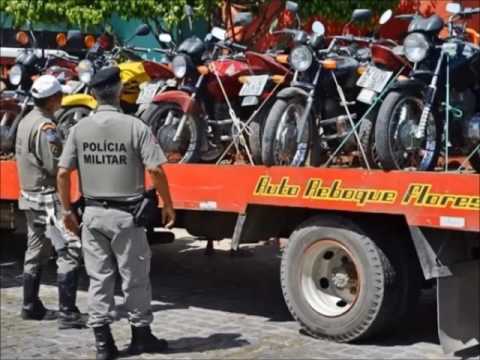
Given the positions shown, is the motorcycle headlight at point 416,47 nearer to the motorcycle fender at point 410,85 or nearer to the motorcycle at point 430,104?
A: the motorcycle at point 430,104

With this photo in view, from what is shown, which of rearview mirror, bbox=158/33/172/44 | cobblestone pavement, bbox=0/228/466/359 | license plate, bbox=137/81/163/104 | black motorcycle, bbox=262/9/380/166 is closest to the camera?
cobblestone pavement, bbox=0/228/466/359

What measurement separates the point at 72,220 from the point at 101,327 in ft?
2.46

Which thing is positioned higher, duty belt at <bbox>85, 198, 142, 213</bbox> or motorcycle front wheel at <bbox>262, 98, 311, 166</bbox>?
motorcycle front wheel at <bbox>262, 98, 311, 166</bbox>

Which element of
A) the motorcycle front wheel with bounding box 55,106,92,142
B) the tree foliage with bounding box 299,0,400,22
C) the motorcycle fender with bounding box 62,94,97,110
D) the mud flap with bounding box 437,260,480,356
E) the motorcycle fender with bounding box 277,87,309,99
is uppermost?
the tree foliage with bounding box 299,0,400,22

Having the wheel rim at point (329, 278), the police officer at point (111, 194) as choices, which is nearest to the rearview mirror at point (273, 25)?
the wheel rim at point (329, 278)

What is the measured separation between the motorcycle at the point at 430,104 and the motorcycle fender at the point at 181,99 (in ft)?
5.92

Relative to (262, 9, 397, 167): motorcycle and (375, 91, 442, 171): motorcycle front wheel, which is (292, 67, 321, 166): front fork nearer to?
(262, 9, 397, 167): motorcycle

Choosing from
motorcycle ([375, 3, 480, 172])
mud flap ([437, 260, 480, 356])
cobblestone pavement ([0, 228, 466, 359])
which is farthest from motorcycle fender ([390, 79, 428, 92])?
cobblestone pavement ([0, 228, 466, 359])

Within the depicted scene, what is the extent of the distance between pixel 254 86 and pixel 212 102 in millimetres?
673

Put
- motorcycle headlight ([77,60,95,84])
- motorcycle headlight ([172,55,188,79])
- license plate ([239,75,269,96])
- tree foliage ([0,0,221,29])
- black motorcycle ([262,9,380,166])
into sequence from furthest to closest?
tree foliage ([0,0,221,29]), motorcycle headlight ([77,60,95,84]), motorcycle headlight ([172,55,188,79]), license plate ([239,75,269,96]), black motorcycle ([262,9,380,166])

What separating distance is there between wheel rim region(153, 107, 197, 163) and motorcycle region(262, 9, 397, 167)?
97 cm

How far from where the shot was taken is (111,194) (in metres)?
6.28

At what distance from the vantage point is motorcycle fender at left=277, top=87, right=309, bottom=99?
7.30m

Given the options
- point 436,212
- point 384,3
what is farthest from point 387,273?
point 384,3
